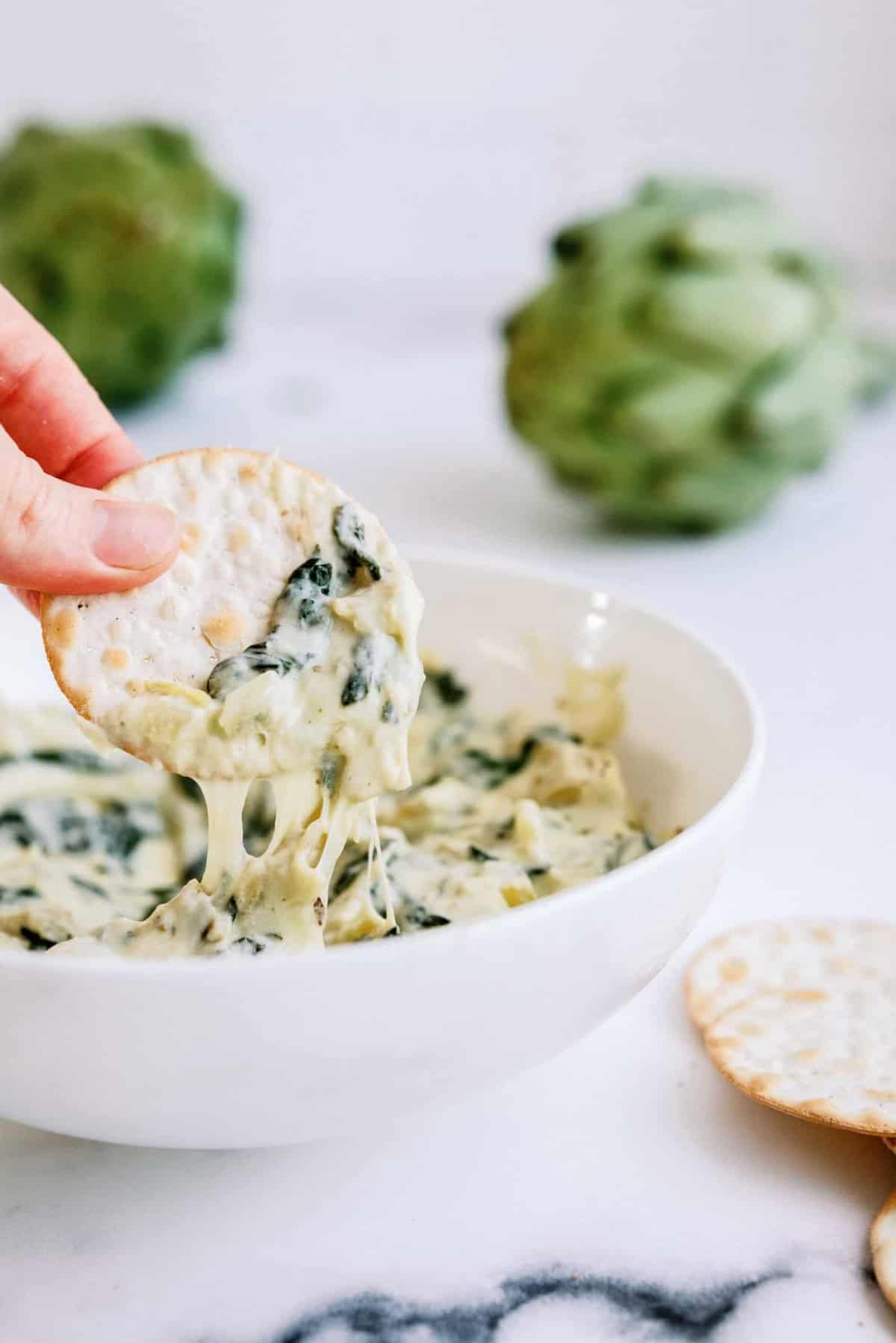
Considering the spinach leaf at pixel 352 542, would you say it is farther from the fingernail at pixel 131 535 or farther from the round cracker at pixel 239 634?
the fingernail at pixel 131 535

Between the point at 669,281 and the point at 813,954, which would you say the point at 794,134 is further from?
the point at 813,954

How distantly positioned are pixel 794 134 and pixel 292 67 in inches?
37.1

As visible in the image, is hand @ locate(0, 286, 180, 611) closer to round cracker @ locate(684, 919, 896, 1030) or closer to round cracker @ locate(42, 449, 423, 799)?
round cracker @ locate(42, 449, 423, 799)

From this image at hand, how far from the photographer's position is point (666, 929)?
2.57ft

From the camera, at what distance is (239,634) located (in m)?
0.90

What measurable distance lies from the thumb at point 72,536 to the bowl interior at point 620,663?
14.0 inches

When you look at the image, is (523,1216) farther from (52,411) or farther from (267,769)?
(52,411)

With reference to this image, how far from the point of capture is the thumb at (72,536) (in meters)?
0.80

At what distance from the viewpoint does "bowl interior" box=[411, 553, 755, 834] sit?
1.01m

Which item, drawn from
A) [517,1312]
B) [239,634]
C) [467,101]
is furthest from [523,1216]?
[467,101]

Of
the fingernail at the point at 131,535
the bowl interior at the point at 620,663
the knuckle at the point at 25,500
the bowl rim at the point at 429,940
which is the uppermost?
the knuckle at the point at 25,500

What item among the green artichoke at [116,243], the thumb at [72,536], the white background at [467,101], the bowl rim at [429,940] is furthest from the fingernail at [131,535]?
the white background at [467,101]

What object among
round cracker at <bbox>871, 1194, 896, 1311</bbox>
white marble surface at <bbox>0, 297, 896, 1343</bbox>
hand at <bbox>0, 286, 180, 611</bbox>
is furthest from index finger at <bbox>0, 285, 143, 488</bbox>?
round cracker at <bbox>871, 1194, 896, 1311</bbox>

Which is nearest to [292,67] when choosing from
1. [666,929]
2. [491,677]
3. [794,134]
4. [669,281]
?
[794,134]
